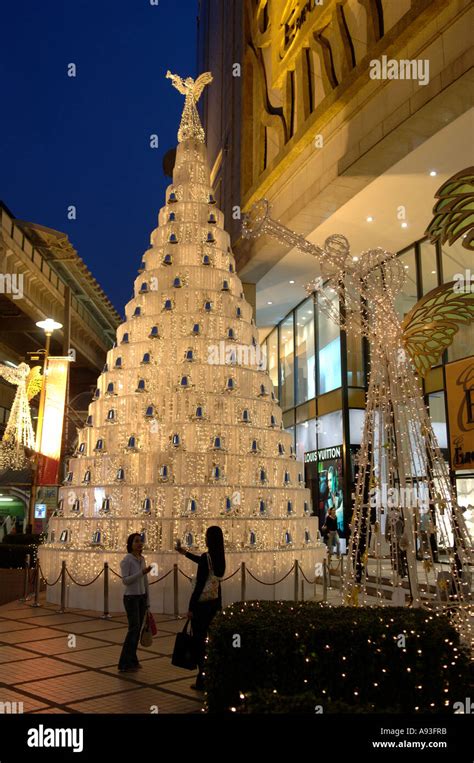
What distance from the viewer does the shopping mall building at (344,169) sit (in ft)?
42.3

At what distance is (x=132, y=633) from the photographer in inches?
273

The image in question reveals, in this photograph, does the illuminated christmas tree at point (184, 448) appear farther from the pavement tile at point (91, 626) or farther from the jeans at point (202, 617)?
the jeans at point (202, 617)

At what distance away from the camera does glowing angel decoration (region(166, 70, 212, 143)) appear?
15.4 metres

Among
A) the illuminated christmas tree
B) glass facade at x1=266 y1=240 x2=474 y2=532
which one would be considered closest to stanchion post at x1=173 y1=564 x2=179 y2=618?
the illuminated christmas tree

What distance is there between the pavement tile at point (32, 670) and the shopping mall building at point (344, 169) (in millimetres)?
5632

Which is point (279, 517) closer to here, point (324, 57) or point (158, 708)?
point (158, 708)

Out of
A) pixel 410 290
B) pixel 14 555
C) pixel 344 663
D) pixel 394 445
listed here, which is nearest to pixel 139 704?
pixel 344 663

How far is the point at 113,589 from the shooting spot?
10.8 metres

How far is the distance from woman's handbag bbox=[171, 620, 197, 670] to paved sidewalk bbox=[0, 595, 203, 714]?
32cm

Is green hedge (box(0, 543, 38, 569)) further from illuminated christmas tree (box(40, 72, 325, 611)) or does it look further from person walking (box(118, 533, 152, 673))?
person walking (box(118, 533, 152, 673))

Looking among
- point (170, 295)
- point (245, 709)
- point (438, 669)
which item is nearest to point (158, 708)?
point (245, 709)

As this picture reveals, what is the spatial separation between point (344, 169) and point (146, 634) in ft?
39.6

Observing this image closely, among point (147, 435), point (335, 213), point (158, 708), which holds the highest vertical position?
point (335, 213)

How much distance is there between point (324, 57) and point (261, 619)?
16.1 metres
